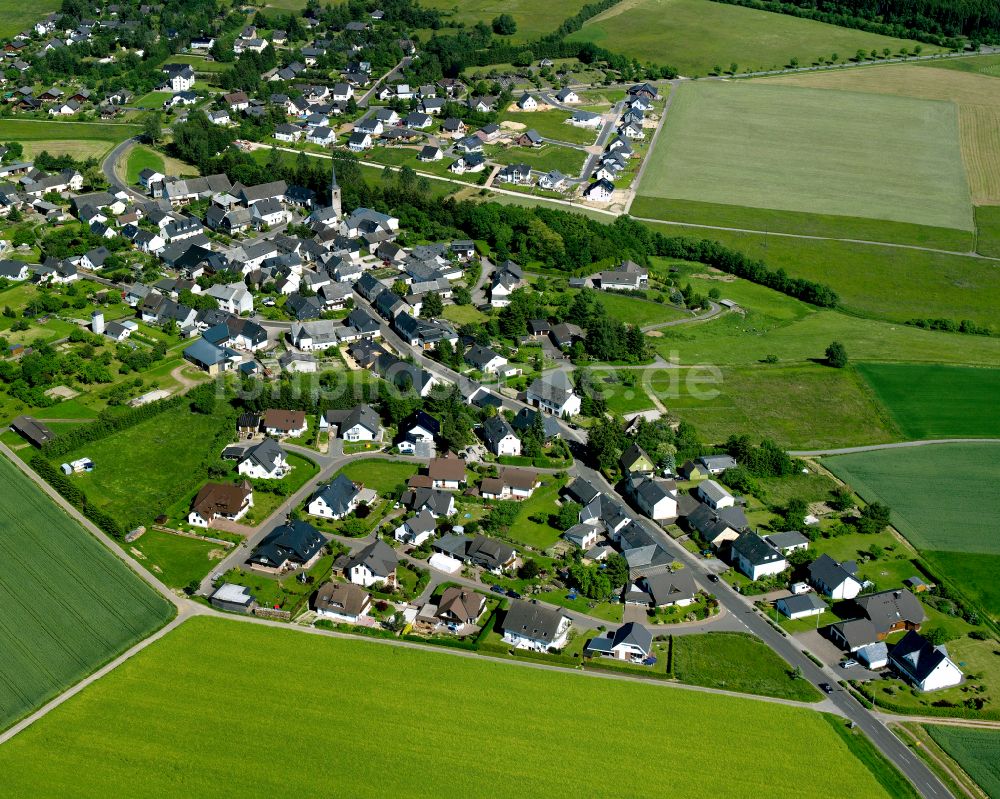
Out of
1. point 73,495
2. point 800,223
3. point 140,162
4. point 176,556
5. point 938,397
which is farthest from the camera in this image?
point 140,162

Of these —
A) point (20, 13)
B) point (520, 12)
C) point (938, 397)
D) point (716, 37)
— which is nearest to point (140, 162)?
point (20, 13)

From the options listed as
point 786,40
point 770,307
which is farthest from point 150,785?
point 786,40

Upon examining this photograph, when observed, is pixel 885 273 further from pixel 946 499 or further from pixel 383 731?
pixel 383 731

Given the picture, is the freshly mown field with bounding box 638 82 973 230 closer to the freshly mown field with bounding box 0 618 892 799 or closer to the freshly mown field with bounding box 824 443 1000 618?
the freshly mown field with bounding box 824 443 1000 618

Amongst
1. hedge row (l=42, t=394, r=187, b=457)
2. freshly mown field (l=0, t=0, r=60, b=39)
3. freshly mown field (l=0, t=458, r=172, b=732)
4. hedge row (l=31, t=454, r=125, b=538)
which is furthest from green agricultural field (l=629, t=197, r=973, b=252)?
freshly mown field (l=0, t=0, r=60, b=39)

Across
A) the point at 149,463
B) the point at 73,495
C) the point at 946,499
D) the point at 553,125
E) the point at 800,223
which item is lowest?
the point at 800,223

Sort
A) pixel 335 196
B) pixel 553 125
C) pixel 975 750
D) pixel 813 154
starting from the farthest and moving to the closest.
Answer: pixel 553 125
pixel 813 154
pixel 335 196
pixel 975 750
